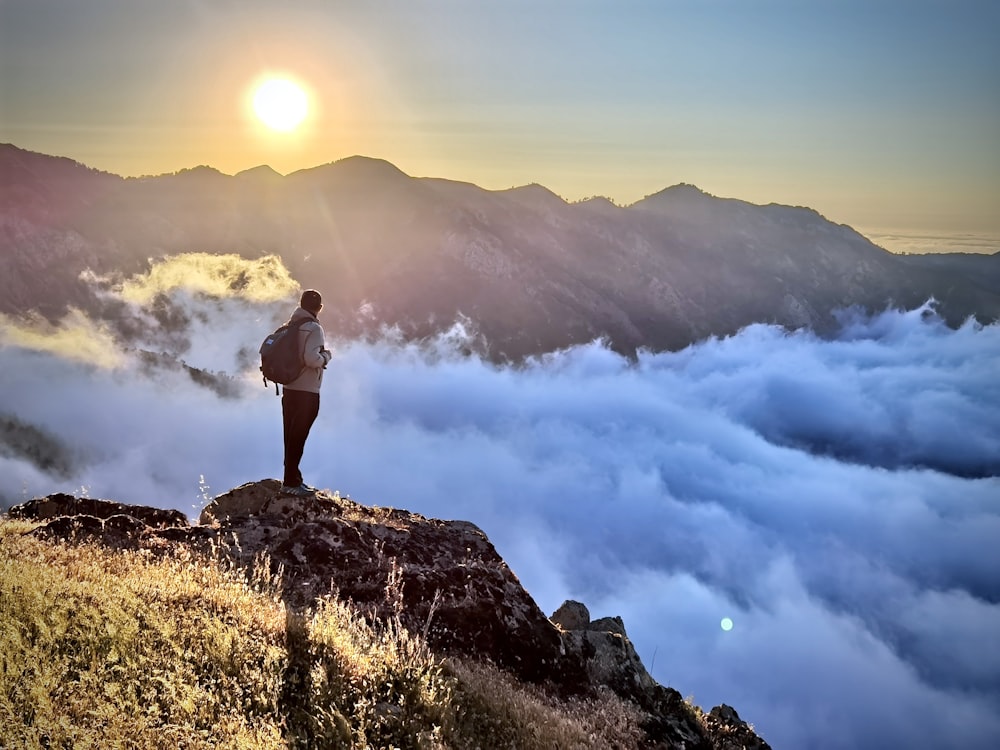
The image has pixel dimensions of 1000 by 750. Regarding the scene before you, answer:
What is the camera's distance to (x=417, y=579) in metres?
9.35

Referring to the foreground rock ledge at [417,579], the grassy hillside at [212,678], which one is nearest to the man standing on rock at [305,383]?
the foreground rock ledge at [417,579]

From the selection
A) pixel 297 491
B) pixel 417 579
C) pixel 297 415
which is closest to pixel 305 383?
pixel 297 415

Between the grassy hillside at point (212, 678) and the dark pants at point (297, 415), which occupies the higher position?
the dark pants at point (297, 415)

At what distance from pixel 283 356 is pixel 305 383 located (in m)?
0.62

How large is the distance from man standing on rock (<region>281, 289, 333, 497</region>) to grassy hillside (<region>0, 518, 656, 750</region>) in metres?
3.87

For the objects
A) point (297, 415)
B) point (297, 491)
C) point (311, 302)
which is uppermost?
point (311, 302)

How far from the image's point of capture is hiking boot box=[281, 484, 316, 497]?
11198mm

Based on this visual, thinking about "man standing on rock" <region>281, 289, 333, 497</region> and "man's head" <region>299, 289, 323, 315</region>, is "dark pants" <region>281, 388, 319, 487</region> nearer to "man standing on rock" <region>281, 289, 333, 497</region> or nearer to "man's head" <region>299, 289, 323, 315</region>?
"man standing on rock" <region>281, 289, 333, 497</region>

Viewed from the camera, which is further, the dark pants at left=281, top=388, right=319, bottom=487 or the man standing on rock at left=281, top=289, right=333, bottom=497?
the dark pants at left=281, top=388, right=319, bottom=487

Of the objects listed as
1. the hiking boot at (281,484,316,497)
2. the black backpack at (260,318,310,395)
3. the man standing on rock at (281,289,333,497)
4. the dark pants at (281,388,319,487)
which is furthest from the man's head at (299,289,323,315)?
the hiking boot at (281,484,316,497)

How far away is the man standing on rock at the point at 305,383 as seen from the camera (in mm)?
10445

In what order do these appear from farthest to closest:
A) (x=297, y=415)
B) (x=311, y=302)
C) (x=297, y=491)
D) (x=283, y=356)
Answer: (x=297, y=491) → (x=297, y=415) → (x=311, y=302) → (x=283, y=356)

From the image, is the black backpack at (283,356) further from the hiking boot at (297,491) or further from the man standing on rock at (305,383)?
the hiking boot at (297,491)

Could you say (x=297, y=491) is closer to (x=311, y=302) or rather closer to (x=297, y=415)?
(x=297, y=415)
